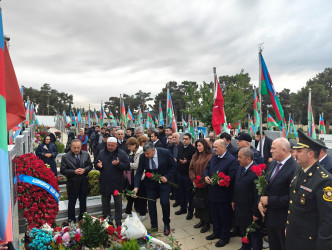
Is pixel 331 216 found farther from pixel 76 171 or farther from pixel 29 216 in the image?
pixel 76 171

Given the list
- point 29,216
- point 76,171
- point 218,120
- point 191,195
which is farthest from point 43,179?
point 218,120

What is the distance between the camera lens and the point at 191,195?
5637 millimetres

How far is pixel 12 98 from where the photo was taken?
223cm

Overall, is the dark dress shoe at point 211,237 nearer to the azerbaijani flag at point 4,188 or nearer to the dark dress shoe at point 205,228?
the dark dress shoe at point 205,228

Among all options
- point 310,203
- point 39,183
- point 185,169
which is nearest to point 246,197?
point 310,203

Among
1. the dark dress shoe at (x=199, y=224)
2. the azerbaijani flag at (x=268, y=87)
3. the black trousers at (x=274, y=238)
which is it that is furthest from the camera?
the azerbaijani flag at (x=268, y=87)

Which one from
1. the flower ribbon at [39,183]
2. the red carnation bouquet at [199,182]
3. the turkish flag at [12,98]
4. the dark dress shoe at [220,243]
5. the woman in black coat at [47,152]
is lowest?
the dark dress shoe at [220,243]

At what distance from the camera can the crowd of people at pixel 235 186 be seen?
2.32 metres

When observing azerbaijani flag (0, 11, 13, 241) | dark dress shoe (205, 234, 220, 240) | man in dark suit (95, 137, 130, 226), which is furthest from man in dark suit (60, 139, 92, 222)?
azerbaijani flag (0, 11, 13, 241)

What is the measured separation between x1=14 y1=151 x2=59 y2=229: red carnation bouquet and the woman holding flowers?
2.66 m

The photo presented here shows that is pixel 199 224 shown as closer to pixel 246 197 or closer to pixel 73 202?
pixel 246 197

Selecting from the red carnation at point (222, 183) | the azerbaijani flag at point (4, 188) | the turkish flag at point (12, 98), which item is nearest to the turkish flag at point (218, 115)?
the red carnation at point (222, 183)

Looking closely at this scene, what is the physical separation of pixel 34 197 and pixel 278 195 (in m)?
3.21

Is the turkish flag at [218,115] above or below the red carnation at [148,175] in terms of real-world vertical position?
above
